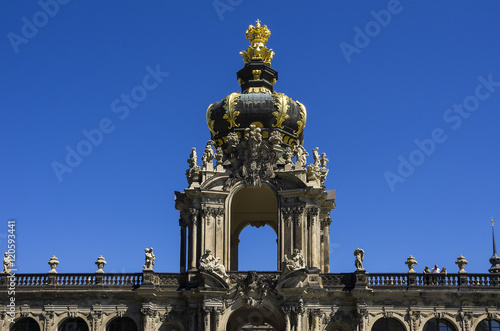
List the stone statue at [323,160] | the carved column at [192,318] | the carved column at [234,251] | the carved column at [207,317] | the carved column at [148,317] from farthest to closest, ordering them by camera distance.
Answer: the carved column at [234,251]
the stone statue at [323,160]
the carved column at [148,317]
the carved column at [192,318]
the carved column at [207,317]

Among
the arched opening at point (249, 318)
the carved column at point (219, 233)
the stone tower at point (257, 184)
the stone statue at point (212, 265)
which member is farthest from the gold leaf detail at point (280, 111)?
the arched opening at point (249, 318)

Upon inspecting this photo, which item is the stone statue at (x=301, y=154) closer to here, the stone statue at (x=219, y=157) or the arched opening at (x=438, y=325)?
the stone statue at (x=219, y=157)

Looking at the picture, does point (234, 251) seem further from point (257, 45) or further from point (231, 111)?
point (257, 45)

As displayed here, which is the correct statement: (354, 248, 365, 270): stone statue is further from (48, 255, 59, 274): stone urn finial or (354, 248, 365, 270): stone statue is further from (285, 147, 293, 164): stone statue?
(48, 255, 59, 274): stone urn finial

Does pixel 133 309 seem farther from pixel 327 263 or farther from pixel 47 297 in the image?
pixel 327 263

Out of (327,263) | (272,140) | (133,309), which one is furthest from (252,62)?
(133,309)

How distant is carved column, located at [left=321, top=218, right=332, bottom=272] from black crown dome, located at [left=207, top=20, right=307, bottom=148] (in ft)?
18.9

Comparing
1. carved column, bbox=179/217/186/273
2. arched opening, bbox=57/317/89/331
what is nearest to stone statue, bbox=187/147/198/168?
carved column, bbox=179/217/186/273

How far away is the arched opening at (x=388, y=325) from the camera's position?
188 feet

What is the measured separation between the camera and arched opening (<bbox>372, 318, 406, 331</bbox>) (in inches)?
2250

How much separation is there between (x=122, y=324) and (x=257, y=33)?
875 inches

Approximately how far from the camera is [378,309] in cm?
5700

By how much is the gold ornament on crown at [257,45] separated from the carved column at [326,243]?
12.2 meters

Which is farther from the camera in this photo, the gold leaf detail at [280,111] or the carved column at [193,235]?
the gold leaf detail at [280,111]
